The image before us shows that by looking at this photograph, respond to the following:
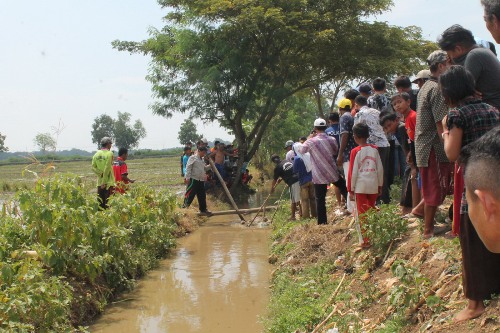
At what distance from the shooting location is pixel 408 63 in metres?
21.5

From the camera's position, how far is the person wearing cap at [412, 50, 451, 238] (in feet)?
17.6

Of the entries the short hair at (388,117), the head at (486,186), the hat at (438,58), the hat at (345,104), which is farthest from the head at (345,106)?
the head at (486,186)

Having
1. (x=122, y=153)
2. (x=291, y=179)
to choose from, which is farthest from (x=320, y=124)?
(x=122, y=153)

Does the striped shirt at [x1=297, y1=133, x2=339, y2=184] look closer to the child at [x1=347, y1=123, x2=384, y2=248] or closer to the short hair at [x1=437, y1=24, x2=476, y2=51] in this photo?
the child at [x1=347, y1=123, x2=384, y2=248]

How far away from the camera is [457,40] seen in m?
4.81

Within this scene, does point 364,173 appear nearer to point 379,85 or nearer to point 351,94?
point 379,85

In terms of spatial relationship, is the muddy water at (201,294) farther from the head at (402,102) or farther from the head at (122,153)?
the head at (402,102)

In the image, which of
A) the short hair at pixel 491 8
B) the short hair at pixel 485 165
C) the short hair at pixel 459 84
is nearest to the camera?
the short hair at pixel 485 165

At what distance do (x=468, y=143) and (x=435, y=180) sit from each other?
4.96ft

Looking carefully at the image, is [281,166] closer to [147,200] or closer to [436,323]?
[147,200]

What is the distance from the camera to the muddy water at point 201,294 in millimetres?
6513

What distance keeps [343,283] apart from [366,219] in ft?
2.40

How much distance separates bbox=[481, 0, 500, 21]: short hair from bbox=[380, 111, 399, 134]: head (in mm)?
3534

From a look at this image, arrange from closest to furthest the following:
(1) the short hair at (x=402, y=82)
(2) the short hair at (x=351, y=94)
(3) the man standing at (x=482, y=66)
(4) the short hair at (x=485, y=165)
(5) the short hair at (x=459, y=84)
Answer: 1. (4) the short hair at (x=485, y=165)
2. (5) the short hair at (x=459, y=84)
3. (3) the man standing at (x=482, y=66)
4. (1) the short hair at (x=402, y=82)
5. (2) the short hair at (x=351, y=94)
